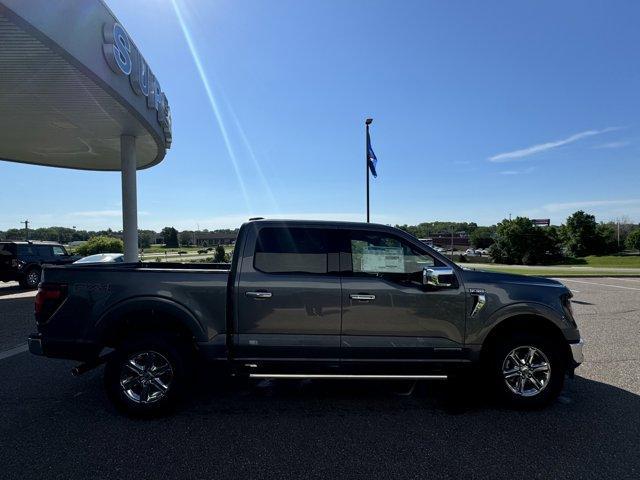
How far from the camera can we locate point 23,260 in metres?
14.0

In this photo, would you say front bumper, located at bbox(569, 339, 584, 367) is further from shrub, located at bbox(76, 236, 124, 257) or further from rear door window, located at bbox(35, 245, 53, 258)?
shrub, located at bbox(76, 236, 124, 257)

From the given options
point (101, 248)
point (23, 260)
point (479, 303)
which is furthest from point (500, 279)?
point (101, 248)

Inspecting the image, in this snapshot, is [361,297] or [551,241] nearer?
[361,297]

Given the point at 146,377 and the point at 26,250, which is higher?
the point at 26,250

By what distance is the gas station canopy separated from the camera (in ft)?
25.2

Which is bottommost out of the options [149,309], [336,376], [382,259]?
[336,376]

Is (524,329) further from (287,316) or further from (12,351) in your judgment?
(12,351)

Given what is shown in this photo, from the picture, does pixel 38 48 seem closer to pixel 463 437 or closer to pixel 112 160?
pixel 463 437

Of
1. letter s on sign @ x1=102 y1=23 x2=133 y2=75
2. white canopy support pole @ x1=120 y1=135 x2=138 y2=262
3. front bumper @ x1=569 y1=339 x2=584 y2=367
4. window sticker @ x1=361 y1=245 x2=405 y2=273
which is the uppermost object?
letter s on sign @ x1=102 y1=23 x2=133 y2=75

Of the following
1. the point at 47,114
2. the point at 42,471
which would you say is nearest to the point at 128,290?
the point at 42,471

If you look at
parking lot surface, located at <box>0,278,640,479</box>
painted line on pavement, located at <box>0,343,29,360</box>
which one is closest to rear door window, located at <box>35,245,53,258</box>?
painted line on pavement, located at <box>0,343,29,360</box>

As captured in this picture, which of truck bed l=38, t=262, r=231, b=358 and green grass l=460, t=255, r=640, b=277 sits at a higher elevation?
truck bed l=38, t=262, r=231, b=358

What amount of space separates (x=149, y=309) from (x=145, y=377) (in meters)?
0.68

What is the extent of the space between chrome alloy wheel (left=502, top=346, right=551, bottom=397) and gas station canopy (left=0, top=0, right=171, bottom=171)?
9613 mm
